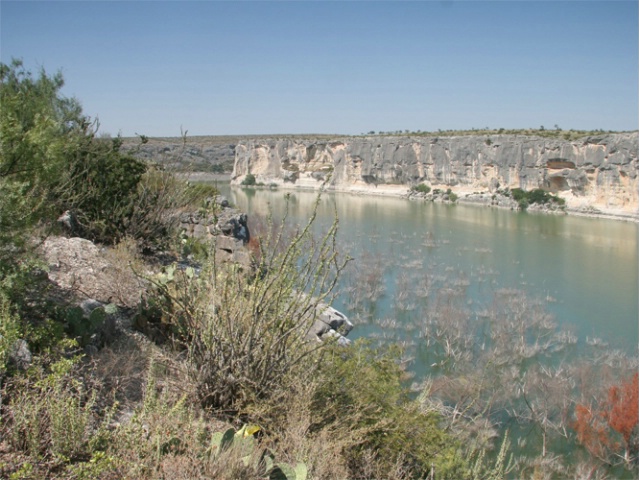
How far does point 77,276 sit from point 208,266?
1.80 m

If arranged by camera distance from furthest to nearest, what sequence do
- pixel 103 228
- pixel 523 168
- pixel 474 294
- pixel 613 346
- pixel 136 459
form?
pixel 523 168, pixel 474 294, pixel 613 346, pixel 103 228, pixel 136 459

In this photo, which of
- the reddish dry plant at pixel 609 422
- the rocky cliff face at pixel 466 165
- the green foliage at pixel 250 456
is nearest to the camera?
the green foliage at pixel 250 456

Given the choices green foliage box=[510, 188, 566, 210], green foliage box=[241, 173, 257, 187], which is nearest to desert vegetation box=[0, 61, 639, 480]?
green foliage box=[510, 188, 566, 210]

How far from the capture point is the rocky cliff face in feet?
128

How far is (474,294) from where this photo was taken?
16.8 meters

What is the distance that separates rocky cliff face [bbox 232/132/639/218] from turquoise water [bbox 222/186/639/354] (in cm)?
531

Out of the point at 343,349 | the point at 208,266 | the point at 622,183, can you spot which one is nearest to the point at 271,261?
the point at 208,266

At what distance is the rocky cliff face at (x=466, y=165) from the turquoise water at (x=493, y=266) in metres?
5.31

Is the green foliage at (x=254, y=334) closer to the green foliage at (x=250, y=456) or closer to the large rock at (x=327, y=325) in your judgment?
the green foliage at (x=250, y=456)

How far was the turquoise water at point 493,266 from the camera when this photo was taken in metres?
14.4

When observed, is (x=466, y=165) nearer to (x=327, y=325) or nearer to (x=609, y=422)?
(x=609, y=422)

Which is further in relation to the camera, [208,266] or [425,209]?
[425,209]

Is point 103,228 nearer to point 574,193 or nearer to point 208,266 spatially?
point 208,266

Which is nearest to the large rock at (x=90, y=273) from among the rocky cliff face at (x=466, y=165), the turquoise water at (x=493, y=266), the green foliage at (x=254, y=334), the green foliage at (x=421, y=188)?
the green foliage at (x=254, y=334)
